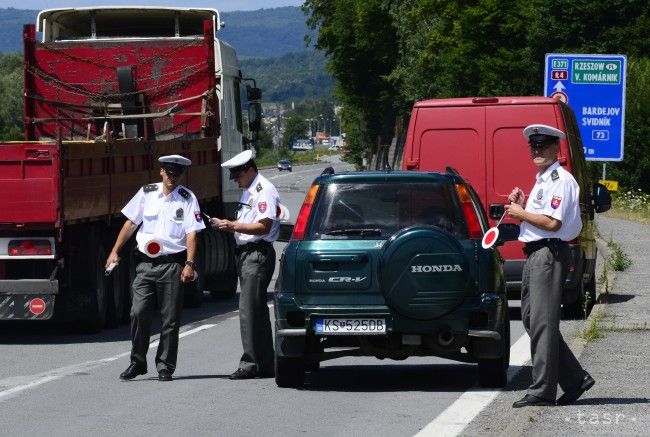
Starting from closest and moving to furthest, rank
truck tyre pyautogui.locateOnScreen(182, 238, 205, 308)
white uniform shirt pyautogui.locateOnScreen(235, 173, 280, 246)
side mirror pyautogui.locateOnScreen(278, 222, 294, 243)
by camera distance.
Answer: white uniform shirt pyautogui.locateOnScreen(235, 173, 280, 246) < side mirror pyautogui.locateOnScreen(278, 222, 294, 243) < truck tyre pyautogui.locateOnScreen(182, 238, 205, 308)

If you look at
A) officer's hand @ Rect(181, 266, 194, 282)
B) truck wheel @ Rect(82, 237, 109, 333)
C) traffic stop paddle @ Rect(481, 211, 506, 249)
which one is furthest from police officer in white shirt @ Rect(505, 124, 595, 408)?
truck wheel @ Rect(82, 237, 109, 333)

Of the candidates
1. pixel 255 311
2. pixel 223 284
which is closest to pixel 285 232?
pixel 255 311

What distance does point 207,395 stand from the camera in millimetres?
11234

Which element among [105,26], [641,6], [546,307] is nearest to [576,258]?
[546,307]

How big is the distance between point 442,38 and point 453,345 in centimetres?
6584

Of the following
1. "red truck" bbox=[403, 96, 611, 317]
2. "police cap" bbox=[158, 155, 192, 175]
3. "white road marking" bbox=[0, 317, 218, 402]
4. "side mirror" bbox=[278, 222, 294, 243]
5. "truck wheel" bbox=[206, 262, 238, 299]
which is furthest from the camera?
"truck wheel" bbox=[206, 262, 238, 299]

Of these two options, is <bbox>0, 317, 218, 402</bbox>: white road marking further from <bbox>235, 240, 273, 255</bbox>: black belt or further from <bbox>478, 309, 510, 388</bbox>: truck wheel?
<bbox>478, 309, 510, 388</bbox>: truck wheel

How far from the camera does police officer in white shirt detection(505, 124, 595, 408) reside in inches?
388

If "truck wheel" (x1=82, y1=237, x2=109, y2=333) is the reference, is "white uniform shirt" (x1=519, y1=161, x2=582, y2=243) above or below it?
above

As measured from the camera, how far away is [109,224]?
56.4ft

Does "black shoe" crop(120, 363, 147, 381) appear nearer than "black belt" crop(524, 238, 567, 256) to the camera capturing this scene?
No

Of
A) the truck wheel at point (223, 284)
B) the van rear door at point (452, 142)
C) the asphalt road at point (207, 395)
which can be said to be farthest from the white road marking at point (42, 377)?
the truck wheel at point (223, 284)

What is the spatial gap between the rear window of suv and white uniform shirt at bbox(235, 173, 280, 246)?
105 cm

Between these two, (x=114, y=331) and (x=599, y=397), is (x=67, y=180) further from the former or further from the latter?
(x=599, y=397)
